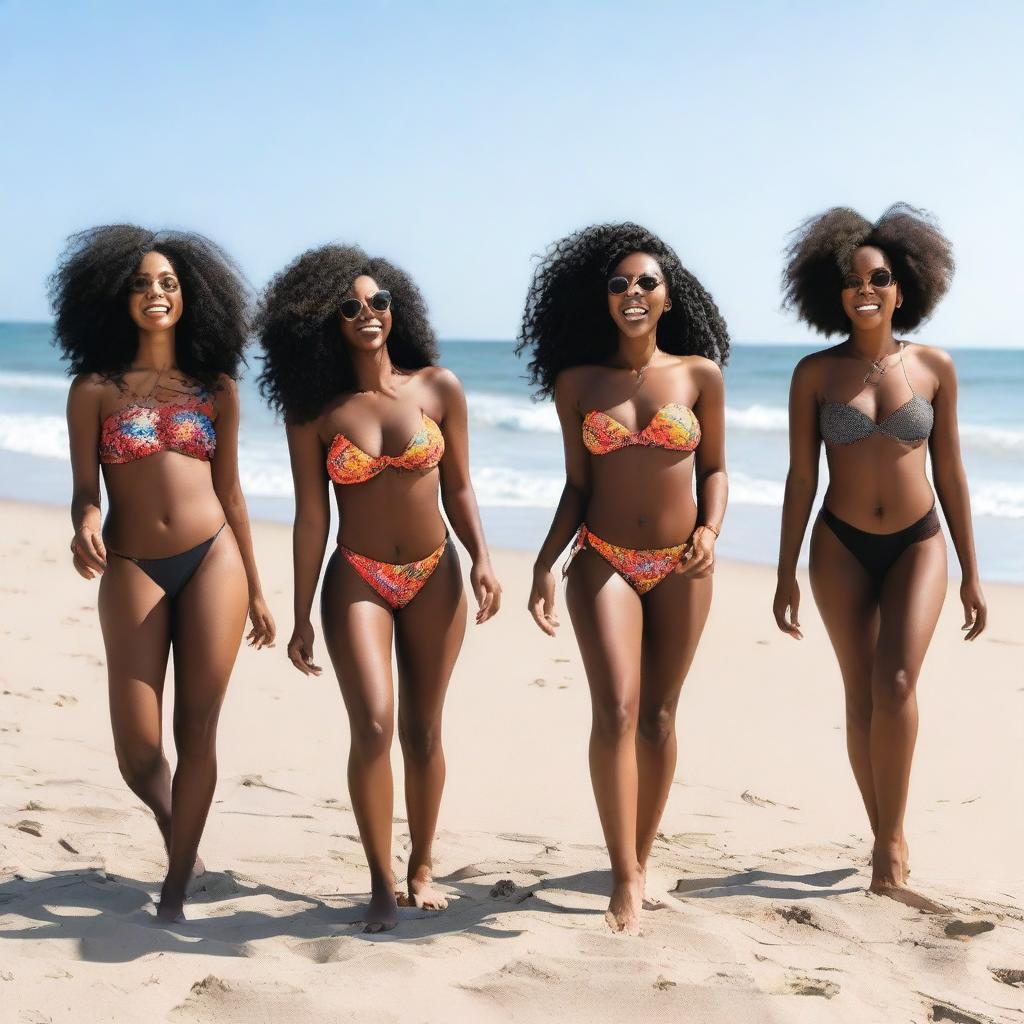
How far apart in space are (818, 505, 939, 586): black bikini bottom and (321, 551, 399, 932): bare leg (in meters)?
1.75

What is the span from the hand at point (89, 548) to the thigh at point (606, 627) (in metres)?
1.54

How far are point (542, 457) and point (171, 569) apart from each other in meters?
16.3

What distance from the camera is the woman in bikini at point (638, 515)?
15.0ft

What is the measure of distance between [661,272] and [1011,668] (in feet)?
15.6

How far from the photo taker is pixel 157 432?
4.64 metres

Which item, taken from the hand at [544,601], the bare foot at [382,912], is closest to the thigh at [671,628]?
the hand at [544,601]

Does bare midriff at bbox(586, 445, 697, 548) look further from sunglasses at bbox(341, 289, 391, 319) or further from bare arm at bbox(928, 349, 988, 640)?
bare arm at bbox(928, 349, 988, 640)

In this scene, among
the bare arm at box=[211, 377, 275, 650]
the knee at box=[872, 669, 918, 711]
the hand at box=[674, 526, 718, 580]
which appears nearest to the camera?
the hand at box=[674, 526, 718, 580]

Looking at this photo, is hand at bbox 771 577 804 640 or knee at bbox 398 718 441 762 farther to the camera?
hand at bbox 771 577 804 640

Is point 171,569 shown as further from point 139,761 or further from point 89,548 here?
point 139,761

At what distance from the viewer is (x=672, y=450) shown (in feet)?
15.4

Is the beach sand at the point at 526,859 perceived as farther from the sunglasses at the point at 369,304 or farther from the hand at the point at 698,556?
the sunglasses at the point at 369,304

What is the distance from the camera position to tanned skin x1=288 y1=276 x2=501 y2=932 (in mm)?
4469

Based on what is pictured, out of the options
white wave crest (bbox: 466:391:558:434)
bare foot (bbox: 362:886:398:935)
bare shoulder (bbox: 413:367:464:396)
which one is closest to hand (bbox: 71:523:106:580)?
bare shoulder (bbox: 413:367:464:396)
